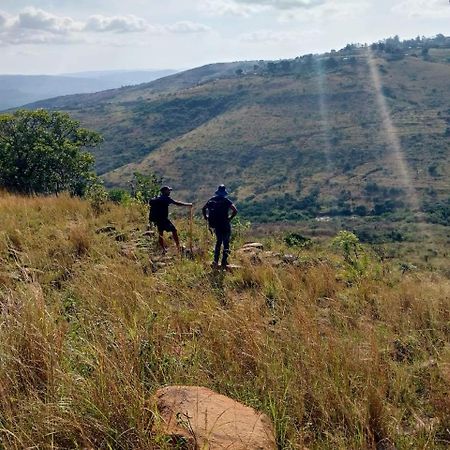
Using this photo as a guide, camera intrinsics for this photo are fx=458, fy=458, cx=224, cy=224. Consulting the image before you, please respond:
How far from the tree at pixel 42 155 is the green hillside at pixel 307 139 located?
2128 inches

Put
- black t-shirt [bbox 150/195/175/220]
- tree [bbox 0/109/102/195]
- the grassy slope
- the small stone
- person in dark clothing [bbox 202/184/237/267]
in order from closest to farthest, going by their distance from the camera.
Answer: the grassy slope < person in dark clothing [bbox 202/184/237/267] < black t-shirt [bbox 150/195/175/220] < the small stone < tree [bbox 0/109/102/195]

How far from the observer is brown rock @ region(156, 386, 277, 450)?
211cm

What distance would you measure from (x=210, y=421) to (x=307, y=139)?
114 meters

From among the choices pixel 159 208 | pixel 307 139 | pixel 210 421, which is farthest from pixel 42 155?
pixel 307 139

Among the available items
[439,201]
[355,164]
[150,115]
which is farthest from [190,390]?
[150,115]

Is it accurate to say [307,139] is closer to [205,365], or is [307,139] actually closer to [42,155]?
[42,155]

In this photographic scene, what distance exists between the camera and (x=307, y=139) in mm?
111938

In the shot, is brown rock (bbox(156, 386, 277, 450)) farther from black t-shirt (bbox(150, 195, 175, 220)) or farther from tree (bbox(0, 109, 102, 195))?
tree (bbox(0, 109, 102, 195))

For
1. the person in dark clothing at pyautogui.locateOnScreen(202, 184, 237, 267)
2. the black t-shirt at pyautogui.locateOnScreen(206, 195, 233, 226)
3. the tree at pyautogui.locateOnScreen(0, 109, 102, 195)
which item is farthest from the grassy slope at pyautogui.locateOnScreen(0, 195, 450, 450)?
the tree at pyautogui.locateOnScreen(0, 109, 102, 195)

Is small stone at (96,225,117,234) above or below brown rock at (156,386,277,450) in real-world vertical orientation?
below

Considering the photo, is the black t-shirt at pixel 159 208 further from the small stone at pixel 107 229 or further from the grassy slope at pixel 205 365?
the grassy slope at pixel 205 365

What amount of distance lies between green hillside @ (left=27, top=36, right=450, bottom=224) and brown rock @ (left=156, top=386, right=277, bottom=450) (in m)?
72.2

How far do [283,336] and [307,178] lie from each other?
9301cm

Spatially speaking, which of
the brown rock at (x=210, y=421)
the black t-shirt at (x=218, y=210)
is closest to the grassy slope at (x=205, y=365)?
the brown rock at (x=210, y=421)
